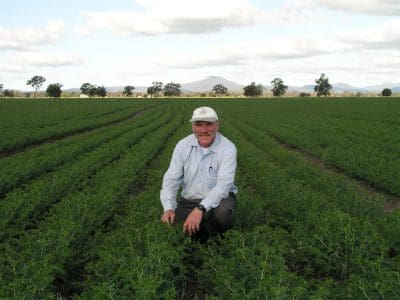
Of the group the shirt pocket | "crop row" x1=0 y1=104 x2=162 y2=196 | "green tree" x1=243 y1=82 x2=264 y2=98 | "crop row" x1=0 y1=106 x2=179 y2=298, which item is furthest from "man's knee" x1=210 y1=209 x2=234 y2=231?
"green tree" x1=243 y1=82 x2=264 y2=98

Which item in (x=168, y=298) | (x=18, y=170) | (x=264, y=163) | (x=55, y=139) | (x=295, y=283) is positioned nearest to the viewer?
(x=168, y=298)

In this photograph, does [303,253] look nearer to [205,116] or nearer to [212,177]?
[212,177]

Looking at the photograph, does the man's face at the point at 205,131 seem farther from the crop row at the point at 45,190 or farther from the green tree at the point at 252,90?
the green tree at the point at 252,90

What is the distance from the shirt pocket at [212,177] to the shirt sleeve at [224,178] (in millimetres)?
152

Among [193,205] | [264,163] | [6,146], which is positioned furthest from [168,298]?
[6,146]

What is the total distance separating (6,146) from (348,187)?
13331 mm

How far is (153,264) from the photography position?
4801 millimetres

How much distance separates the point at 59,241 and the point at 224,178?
2304 mm

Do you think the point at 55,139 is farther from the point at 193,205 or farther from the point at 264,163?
the point at 193,205

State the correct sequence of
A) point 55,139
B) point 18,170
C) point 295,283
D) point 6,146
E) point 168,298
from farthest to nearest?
point 55,139 < point 6,146 < point 18,170 < point 295,283 < point 168,298

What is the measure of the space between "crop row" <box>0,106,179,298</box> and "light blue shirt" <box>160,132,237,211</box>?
1.40 metres

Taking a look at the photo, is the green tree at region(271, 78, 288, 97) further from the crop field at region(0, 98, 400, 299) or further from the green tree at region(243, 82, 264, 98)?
the crop field at region(0, 98, 400, 299)

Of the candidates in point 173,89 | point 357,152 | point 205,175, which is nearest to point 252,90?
point 173,89

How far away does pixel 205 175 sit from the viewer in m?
6.63
